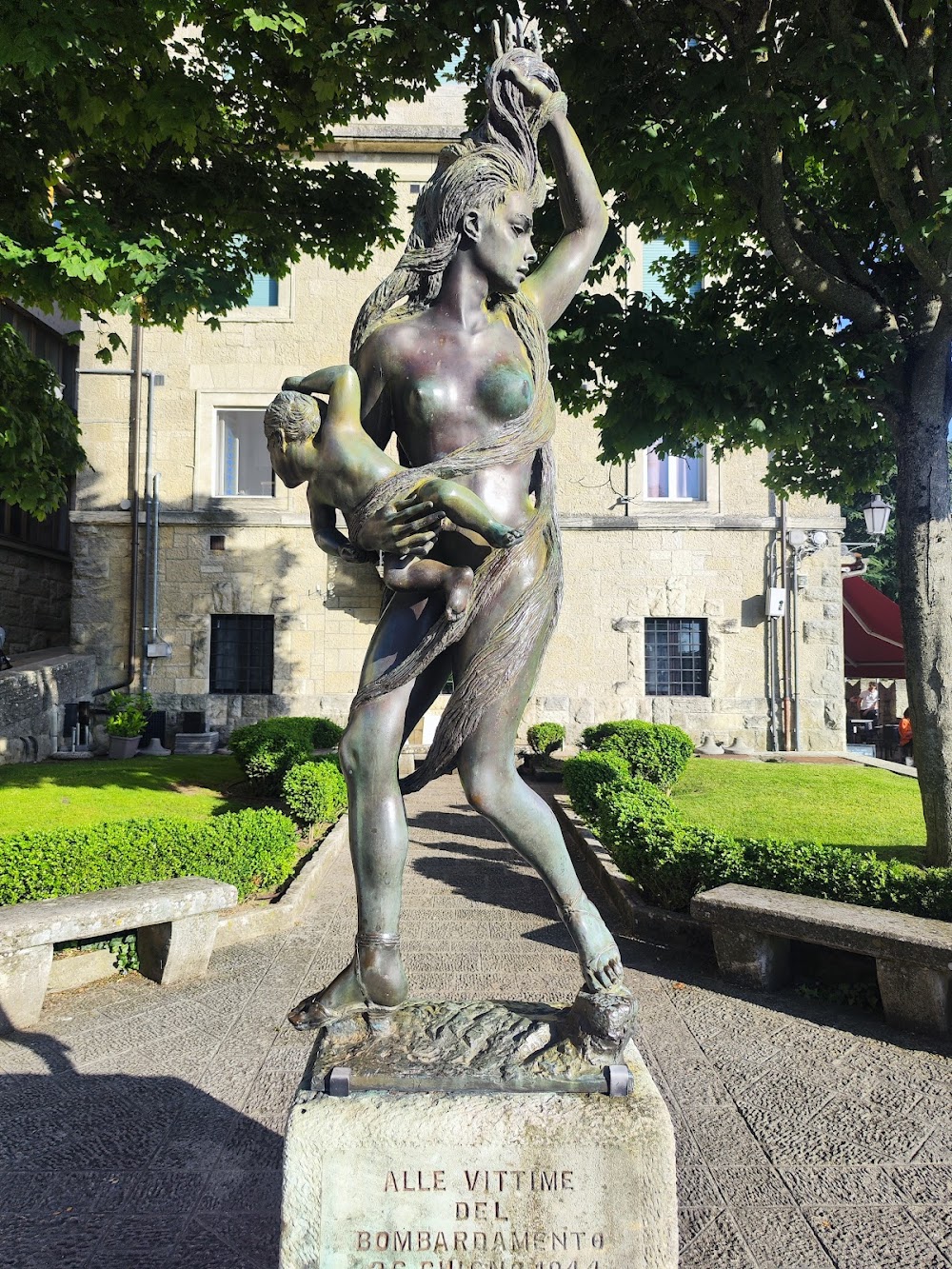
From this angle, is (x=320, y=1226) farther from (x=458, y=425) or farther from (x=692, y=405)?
(x=692, y=405)

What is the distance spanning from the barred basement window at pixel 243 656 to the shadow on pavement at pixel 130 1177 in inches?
525

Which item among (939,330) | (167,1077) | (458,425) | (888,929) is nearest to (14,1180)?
(167,1077)

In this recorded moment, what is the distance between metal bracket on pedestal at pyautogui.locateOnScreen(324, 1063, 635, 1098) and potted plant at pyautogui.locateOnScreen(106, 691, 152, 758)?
13663mm

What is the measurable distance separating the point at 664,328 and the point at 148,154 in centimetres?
515

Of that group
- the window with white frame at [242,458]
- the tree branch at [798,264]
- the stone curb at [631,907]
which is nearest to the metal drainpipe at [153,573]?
the window with white frame at [242,458]

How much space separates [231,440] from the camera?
17.2 metres

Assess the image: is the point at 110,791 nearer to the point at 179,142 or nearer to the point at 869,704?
the point at 179,142

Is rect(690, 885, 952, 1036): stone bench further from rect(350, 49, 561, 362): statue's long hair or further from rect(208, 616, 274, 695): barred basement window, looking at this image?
rect(208, 616, 274, 695): barred basement window

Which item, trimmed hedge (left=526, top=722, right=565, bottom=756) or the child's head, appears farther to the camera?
trimmed hedge (left=526, top=722, right=565, bottom=756)

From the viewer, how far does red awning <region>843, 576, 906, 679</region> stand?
18.1 m

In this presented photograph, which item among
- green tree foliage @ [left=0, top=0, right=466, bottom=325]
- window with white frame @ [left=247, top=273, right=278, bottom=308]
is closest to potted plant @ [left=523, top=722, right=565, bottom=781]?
green tree foliage @ [left=0, top=0, right=466, bottom=325]

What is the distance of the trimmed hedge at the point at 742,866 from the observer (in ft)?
15.0

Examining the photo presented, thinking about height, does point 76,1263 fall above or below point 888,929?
below

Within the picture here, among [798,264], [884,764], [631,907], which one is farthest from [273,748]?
[884,764]
